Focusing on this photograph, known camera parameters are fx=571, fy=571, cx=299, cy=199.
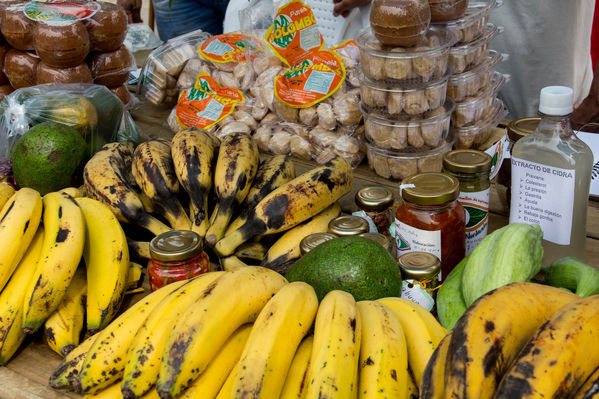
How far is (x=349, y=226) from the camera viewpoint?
1.27 meters

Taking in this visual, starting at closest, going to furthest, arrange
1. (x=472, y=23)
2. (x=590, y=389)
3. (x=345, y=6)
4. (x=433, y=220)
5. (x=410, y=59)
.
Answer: (x=590, y=389)
(x=433, y=220)
(x=410, y=59)
(x=472, y=23)
(x=345, y=6)

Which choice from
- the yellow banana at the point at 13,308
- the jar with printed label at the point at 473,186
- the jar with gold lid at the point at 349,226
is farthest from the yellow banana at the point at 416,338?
the yellow banana at the point at 13,308

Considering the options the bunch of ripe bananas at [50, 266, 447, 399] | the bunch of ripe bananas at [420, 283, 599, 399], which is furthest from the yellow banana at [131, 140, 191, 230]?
the bunch of ripe bananas at [420, 283, 599, 399]

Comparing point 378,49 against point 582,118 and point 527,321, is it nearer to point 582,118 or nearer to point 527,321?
point 582,118

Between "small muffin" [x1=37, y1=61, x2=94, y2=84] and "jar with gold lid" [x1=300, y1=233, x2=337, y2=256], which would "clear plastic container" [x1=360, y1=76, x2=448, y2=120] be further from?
"small muffin" [x1=37, y1=61, x2=94, y2=84]

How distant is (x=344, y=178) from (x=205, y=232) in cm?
38

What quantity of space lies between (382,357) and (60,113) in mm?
1458

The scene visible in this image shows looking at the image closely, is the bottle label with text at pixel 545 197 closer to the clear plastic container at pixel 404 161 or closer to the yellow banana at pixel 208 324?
the clear plastic container at pixel 404 161

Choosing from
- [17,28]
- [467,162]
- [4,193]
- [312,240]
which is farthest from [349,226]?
[17,28]

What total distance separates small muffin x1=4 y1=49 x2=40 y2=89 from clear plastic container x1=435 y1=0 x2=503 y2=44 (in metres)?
1.50

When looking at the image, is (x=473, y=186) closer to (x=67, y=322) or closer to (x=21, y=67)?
(x=67, y=322)

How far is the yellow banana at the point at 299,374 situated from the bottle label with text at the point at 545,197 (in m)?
0.62

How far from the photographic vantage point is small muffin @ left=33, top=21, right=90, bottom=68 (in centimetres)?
202

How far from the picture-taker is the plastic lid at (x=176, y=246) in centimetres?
117
